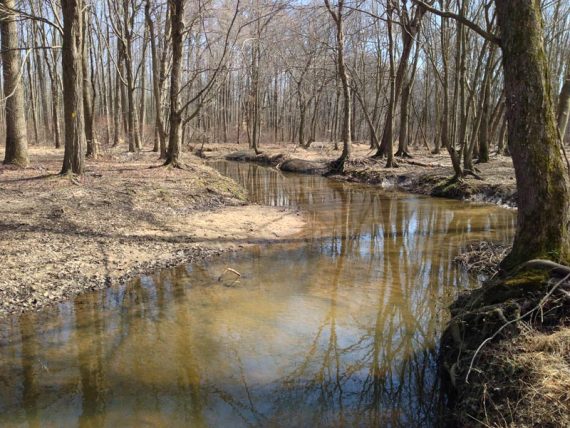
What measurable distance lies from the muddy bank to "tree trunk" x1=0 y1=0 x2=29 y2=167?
525 inches

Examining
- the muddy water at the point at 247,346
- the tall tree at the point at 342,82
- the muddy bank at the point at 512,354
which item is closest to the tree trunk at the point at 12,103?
the muddy water at the point at 247,346

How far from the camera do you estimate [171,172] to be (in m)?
15.9

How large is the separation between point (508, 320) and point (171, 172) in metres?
13.3

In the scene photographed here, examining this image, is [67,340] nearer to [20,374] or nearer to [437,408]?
[20,374]

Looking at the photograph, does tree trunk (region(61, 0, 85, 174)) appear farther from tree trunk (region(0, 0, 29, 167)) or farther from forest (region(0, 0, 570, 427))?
tree trunk (region(0, 0, 29, 167))

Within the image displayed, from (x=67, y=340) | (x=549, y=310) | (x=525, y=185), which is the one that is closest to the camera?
(x=549, y=310)

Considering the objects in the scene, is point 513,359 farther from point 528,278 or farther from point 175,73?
point 175,73

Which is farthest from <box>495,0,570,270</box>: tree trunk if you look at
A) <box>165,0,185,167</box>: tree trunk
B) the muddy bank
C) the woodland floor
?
<box>165,0,185,167</box>: tree trunk

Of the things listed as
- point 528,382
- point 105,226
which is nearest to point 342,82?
point 105,226

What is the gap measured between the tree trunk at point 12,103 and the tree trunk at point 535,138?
12983mm

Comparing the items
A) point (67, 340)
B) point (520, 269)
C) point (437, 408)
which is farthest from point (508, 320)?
point (67, 340)

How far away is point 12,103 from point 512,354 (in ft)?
47.7

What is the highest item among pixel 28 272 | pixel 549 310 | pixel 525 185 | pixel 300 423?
pixel 525 185

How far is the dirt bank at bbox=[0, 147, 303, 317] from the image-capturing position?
23.3ft
